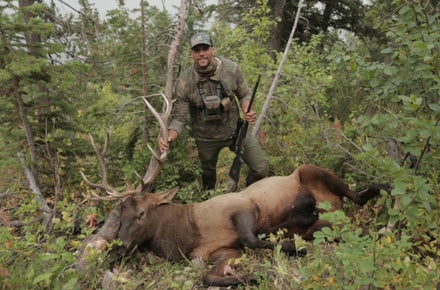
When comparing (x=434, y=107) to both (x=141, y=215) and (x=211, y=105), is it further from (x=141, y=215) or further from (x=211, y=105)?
(x=141, y=215)

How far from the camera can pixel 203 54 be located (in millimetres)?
5141

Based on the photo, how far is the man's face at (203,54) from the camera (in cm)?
512

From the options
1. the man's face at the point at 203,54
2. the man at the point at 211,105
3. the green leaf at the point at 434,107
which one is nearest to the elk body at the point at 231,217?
the man at the point at 211,105

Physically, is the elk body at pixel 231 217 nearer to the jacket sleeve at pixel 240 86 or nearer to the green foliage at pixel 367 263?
the jacket sleeve at pixel 240 86

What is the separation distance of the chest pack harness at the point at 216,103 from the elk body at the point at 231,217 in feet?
3.67

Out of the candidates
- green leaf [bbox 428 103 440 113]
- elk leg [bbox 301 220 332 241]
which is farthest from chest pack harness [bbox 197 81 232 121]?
green leaf [bbox 428 103 440 113]

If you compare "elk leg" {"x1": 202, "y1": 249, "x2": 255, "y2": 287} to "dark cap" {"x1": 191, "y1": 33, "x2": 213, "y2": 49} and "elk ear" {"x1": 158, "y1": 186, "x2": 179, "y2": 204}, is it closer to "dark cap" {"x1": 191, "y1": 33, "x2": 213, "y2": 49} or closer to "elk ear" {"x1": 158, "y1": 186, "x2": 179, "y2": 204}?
"elk ear" {"x1": 158, "y1": 186, "x2": 179, "y2": 204}

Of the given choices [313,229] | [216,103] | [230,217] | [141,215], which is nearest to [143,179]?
[141,215]

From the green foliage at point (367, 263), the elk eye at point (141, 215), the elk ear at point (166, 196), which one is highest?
the green foliage at point (367, 263)

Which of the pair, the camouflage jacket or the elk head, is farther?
the camouflage jacket

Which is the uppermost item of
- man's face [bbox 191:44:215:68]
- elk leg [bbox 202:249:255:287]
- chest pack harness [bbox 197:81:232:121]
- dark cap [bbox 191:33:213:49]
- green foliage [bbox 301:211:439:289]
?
dark cap [bbox 191:33:213:49]

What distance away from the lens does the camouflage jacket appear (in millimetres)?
5379

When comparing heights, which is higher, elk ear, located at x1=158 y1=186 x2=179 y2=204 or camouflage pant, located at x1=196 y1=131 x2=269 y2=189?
camouflage pant, located at x1=196 y1=131 x2=269 y2=189

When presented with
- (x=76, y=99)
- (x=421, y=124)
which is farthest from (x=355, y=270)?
(x=76, y=99)
